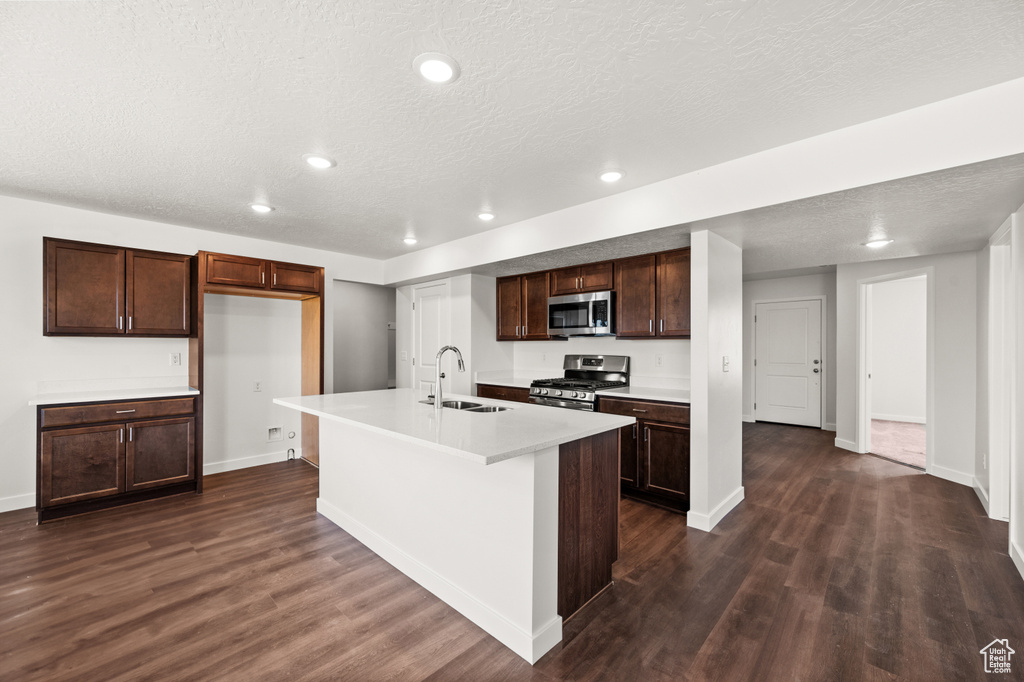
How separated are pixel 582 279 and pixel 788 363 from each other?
14.4 feet

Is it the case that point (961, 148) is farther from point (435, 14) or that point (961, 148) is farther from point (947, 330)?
point (947, 330)

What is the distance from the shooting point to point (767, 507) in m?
3.53

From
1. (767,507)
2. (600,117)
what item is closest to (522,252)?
(600,117)

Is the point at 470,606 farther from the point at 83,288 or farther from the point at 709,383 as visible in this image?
the point at 83,288

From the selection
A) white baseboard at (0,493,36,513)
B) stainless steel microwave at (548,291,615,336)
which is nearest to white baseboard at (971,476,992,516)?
stainless steel microwave at (548,291,615,336)

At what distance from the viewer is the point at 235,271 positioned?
13.7 ft

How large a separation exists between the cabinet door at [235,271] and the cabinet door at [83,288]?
61 centimetres

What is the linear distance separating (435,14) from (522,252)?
2545mm

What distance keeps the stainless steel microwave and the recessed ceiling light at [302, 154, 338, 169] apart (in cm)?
245

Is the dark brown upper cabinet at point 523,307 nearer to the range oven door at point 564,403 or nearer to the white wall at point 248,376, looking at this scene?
the range oven door at point 564,403

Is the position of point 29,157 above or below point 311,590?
above

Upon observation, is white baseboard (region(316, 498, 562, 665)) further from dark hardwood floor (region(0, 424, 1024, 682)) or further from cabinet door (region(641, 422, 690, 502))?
cabinet door (region(641, 422, 690, 502))

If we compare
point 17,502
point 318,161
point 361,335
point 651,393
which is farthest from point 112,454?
point 651,393

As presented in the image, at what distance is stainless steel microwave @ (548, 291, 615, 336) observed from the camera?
4.11m
